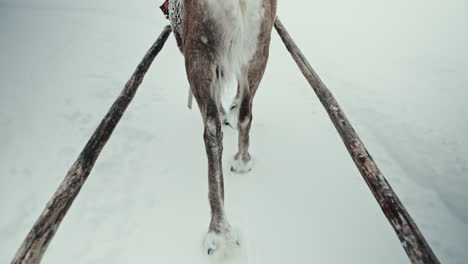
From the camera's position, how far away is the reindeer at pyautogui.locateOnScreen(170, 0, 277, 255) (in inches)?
46.1

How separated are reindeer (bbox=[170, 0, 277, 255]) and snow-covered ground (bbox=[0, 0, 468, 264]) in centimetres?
35

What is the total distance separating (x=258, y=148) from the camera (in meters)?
2.24

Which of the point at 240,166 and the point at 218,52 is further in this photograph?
the point at 240,166

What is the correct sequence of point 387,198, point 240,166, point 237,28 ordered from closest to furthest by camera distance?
point 387,198, point 237,28, point 240,166

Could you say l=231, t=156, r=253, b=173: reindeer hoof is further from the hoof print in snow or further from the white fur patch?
the white fur patch

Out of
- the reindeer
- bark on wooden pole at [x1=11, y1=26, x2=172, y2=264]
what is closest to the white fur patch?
the reindeer

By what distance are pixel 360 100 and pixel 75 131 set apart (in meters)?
2.93

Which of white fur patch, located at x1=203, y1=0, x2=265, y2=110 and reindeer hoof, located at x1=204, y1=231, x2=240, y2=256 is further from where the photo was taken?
reindeer hoof, located at x1=204, y1=231, x2=240, y2=256

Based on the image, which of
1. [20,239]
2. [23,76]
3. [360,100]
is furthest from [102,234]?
[360,100]

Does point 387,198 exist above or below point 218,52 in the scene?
below

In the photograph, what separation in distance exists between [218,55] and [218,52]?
0.01 metres

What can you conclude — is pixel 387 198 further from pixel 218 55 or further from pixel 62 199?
pixel 62 199

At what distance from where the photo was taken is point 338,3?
5.20m

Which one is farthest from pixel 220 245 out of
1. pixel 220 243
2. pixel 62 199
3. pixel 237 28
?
pixel 237 28
